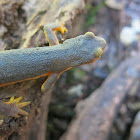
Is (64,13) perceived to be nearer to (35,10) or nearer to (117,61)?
(35,10)

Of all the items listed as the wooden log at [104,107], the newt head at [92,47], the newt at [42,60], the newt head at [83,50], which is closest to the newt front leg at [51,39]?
the newt at [42,60]

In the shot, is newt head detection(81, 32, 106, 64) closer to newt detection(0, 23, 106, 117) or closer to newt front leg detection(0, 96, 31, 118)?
newt detection(0, 23, 106, 117)

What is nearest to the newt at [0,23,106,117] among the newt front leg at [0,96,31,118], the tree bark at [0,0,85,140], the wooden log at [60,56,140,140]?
the newt front leg at [0,96,31,118]

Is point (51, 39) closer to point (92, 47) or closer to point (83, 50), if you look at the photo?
point (83, 50)

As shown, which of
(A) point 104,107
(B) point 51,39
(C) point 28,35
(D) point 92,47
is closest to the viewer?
(D) point 92,47

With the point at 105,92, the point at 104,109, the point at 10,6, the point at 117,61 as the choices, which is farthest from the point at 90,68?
the point at 10,6

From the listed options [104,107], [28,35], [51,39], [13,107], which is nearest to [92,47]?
[51,39]
